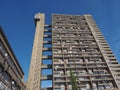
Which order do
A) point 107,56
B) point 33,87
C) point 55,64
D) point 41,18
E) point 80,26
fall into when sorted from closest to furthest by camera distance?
point 33,87 → point 55,64 → point 107,56 → point 80,26 → point 41,18

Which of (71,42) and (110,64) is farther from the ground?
(71,42)

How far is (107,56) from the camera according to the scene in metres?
73.2

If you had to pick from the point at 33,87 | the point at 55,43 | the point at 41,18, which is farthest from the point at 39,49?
the point at 41,18

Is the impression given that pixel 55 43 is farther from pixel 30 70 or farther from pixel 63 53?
pixel 30 70

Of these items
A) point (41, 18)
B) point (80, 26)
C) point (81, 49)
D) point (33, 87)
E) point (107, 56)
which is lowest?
point (33, 87)

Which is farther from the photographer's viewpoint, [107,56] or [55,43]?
[55,43]

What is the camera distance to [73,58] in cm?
7206

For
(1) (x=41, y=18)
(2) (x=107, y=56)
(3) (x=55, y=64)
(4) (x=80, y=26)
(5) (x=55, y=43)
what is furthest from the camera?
(1) (x=41, y=18)

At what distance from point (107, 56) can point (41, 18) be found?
158ft

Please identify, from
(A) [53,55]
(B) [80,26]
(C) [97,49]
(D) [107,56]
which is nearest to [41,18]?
(B) [80,26]

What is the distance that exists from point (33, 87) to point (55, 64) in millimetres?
13548

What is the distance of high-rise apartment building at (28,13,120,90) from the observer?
63.8 meters

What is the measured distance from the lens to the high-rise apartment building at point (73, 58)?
63.8 metres

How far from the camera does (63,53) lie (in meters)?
73.2
